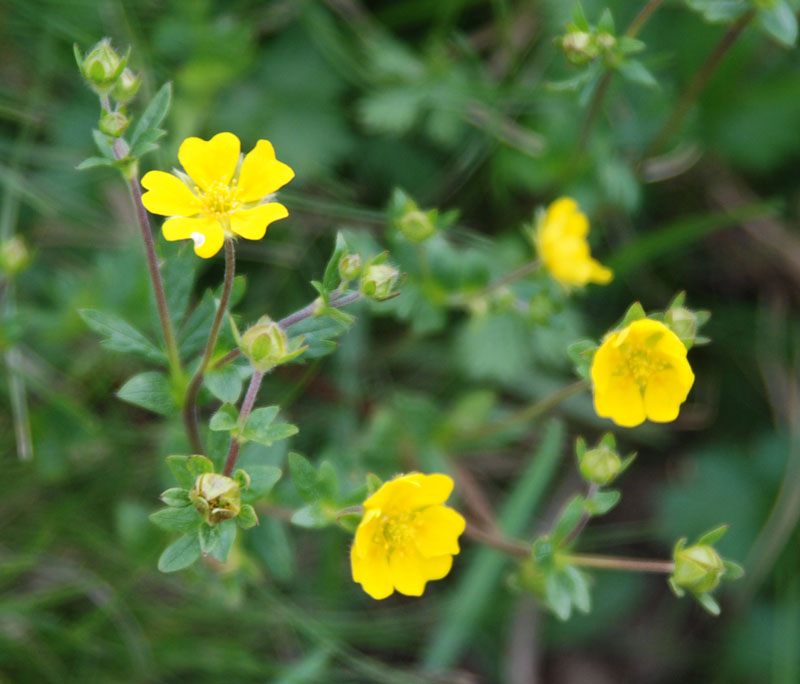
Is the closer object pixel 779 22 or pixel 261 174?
pixel 261 174

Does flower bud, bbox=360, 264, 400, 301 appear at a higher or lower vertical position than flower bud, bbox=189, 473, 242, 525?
higher

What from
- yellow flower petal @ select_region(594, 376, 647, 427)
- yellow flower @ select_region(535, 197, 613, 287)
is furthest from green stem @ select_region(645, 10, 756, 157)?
yellow flower petal @ select_region(594, 376, 647, 427)

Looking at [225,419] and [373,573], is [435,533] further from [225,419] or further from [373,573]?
[225,419]

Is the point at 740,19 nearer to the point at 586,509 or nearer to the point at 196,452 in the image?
the point at 586,509

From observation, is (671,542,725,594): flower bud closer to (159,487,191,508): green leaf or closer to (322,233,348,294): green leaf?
(322,233,348,294): green leaf

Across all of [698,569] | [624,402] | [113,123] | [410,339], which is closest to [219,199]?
[113,123]

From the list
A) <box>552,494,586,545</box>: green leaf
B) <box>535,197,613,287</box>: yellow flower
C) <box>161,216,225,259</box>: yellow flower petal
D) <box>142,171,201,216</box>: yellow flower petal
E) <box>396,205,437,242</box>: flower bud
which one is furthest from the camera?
<box>535,197,613,287</box>: yellow flower
